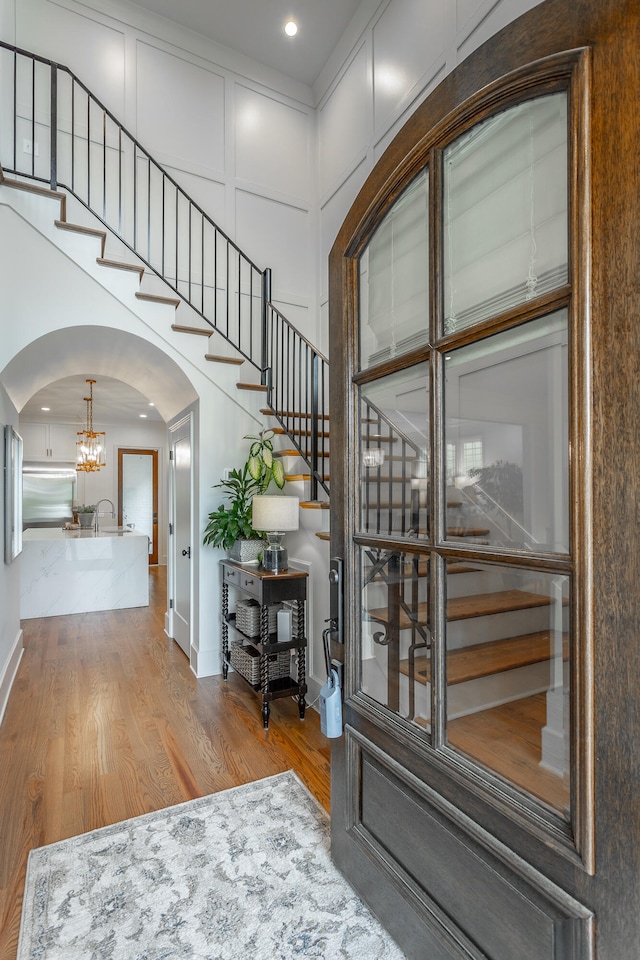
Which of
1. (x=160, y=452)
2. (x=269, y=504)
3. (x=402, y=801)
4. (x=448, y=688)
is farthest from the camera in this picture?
(x=160, y=452)

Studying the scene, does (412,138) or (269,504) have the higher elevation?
(412,138)

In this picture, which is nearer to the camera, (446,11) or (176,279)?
(446,11)

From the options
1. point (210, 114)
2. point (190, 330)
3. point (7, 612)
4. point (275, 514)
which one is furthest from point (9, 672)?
point (210, 114)

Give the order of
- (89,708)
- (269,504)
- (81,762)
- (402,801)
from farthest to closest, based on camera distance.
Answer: (89,708), (269,504), (81,762), (402,801)

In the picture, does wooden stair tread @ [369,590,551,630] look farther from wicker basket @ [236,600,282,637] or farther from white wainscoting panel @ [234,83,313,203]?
white wainscoting panel @ [234,83,313,203]

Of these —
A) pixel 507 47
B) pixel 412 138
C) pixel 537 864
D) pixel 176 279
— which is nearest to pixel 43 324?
pixel 176 279

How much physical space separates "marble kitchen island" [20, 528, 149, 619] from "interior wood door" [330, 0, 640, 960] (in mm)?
4839

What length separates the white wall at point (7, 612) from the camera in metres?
3.14

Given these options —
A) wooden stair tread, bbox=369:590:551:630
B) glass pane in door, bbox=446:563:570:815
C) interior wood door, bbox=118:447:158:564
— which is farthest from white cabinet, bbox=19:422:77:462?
glass pane in door, bbox=446:563:570:815

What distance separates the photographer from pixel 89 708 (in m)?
3.13

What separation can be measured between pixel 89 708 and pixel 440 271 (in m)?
3.28

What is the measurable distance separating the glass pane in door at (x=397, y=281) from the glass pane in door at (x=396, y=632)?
1.90 feet

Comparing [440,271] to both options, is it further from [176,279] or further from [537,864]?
[176,279]

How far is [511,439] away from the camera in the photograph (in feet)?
3.29
